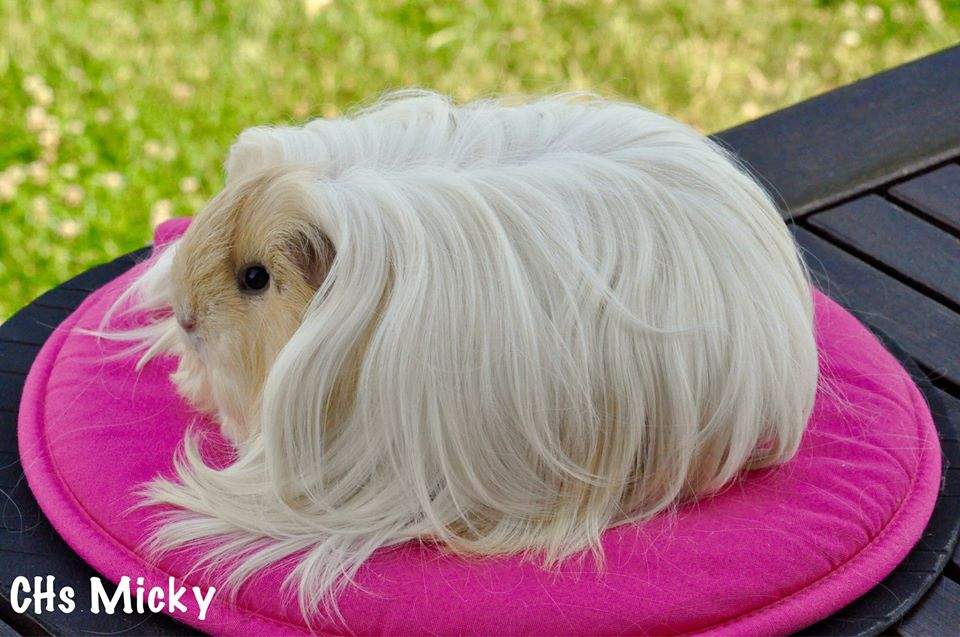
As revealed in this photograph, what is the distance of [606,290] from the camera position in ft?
4.80

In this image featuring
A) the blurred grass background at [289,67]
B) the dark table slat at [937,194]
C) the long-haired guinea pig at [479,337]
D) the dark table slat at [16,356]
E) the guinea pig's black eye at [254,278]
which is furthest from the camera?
the blurred grass background at [289,67]

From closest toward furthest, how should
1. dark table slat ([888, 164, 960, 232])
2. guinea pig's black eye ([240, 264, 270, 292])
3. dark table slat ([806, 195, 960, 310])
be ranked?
guinea pig's black eye ([240, 264, 270, 292]) → dark table slat ([806, 195, 960, 310]) → dark table slat ([888, 164, 960, 232])

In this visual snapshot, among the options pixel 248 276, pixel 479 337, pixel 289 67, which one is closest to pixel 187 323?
pixel 248 276

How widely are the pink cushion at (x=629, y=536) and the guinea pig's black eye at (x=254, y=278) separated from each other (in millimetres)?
277

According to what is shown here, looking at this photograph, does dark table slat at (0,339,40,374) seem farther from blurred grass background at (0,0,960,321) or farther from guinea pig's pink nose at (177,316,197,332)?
blurred grass background at (0,0,960,321)

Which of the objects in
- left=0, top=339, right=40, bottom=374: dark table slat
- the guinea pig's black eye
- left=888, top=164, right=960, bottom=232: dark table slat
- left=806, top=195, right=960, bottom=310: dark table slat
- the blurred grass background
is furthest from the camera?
the blurred grass background

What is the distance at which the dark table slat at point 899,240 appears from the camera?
7.02 feet

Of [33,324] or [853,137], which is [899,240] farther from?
[33,324]

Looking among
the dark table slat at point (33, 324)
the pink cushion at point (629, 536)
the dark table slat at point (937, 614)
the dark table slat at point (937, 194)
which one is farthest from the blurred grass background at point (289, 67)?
the dark table slat at point (937, 614)

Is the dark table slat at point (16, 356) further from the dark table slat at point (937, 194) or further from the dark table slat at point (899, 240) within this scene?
the dark table slat at point (937, 194)

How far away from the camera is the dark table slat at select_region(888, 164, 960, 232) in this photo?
89.2 inches

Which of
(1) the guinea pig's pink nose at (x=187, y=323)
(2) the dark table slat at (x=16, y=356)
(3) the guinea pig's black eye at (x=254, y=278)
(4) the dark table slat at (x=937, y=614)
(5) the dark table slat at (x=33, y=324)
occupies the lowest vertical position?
(4) the dark table slat at (x=937, y=614)

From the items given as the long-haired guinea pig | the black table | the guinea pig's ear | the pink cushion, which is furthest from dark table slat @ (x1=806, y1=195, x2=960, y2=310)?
the guinea pig's ear

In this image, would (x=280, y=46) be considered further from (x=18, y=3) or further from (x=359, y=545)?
(x=359, y=545)
